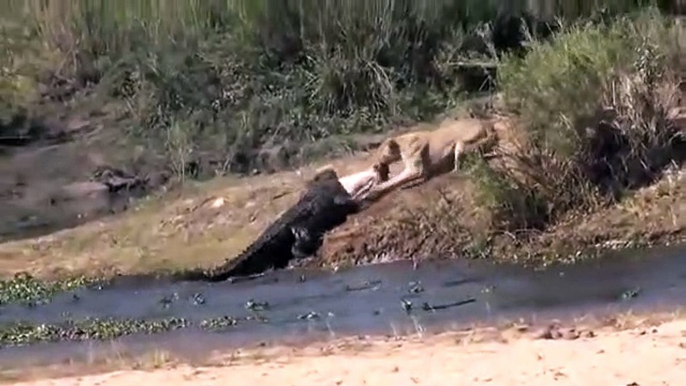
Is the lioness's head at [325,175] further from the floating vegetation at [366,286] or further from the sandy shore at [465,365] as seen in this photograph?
the sandy shore at [465,365]

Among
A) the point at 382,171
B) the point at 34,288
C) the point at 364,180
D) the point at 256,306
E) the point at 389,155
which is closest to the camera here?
the point at 256,306

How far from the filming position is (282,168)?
23.4m

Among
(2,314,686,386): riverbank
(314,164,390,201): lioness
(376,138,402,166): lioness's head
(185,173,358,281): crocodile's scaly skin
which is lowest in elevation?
(185,173,358,281): crocodile's scaly skin

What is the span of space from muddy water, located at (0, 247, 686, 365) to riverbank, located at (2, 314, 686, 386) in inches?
38.5

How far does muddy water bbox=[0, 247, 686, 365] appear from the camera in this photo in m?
12.9

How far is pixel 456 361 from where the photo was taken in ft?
31.8

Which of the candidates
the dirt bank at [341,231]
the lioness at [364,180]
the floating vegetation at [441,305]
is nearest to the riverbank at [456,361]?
the floating vegetation at [441,305]

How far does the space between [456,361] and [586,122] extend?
359 inches

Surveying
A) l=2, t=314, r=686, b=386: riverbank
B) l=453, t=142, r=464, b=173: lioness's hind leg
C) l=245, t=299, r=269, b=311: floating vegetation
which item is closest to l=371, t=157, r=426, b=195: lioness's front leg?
l=453, t=142, r=464, b=173: lioness's hind leg

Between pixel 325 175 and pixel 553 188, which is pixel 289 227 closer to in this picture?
pixel 325 175

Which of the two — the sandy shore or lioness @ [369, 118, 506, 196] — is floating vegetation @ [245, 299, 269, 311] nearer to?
the sandy shore

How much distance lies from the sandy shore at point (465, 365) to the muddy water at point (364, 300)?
1.46 metres

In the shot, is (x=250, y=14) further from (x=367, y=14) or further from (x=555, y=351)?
(x=555, y=351)

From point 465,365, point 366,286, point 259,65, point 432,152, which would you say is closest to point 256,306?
point 366,286
